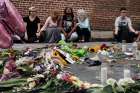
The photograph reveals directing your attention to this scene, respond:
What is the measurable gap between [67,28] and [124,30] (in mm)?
1912

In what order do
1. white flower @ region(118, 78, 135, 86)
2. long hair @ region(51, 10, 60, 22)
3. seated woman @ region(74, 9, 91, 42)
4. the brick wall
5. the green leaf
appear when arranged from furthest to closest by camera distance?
1. the brick wall
2. seated woman @ region(74, 9, 91, 42)
3. long hair @ region(51, 10, 60, 22)
4. white flower @ region(118, 78, 135, 86)
5. the green leaf

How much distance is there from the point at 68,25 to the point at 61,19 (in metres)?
0.39

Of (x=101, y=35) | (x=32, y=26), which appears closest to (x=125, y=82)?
(x=32, y=26)

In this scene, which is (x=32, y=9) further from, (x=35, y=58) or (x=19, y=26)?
(x=19, y=26)

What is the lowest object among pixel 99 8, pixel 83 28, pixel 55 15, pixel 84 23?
pixel 83 28

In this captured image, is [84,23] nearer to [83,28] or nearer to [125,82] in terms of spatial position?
[83,28]

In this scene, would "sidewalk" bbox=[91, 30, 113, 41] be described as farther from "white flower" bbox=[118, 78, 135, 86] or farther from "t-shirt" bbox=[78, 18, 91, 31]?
"white flower" bbox=[118, 78, 135, 86]

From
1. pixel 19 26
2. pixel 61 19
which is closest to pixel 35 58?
pixel 19 26

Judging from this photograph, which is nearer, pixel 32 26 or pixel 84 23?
pixel 32 26

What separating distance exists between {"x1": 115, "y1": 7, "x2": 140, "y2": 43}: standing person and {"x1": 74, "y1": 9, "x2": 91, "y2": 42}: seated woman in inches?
36.9

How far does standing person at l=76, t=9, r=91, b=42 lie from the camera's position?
19922 mm

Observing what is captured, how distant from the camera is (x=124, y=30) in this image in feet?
66.5

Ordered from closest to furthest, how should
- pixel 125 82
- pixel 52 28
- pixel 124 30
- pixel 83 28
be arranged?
pixel 125 82 → pixel 52 28 → pixel 83 28 → pixel 124 30

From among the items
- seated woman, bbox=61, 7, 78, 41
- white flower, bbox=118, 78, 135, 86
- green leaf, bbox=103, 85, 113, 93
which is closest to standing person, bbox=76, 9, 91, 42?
seated woman, bbox=61, 7, 78, 41
